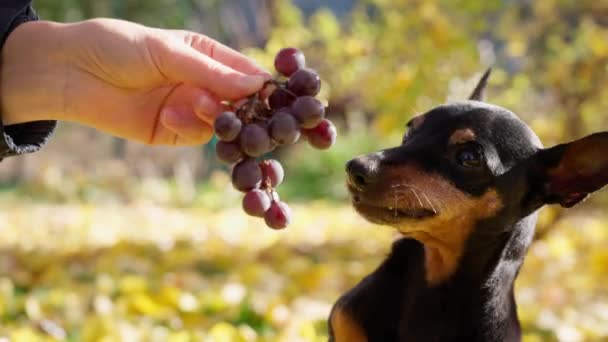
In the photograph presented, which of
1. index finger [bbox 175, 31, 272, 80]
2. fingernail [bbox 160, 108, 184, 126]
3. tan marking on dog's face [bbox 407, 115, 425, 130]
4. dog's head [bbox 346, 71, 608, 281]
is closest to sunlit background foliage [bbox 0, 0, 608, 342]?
tan marking on dog's face [bbox 407, 115, 425, 130]

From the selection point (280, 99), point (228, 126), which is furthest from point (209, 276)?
point (228, 126)

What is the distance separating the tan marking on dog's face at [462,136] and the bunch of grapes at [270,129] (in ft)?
1.38

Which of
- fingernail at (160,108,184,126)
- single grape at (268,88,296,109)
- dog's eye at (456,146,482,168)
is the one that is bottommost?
fingernail at (160,108,184,126)

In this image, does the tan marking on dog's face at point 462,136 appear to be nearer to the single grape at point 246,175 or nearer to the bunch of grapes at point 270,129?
the bunch of grapes at point 270,129

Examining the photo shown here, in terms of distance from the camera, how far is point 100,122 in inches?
83.4

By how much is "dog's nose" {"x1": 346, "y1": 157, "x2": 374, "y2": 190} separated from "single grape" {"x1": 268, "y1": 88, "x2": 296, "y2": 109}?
0.88 feet

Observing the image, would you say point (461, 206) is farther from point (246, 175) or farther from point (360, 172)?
point (246, 175)

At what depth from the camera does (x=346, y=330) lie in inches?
84.2

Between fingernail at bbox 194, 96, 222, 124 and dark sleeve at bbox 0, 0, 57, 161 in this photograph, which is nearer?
fingernail at bbox 194, 96, 222, 124

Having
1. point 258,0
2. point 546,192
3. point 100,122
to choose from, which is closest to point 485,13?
point 546,192

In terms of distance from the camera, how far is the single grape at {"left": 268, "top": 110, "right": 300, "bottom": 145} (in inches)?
61.8

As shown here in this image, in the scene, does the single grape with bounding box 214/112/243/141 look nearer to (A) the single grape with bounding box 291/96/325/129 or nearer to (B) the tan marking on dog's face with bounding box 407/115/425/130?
(A) the single grape with bounding box 291/96/325/129

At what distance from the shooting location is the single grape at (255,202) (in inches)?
63.0

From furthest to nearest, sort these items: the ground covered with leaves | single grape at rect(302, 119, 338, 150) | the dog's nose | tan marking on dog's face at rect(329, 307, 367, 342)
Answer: the ground covered with leaves → tan marking on dog's face at rect(329, 307, 367, 342) → the dog's nose → single grape at rect(302, 119, 338, 150)
